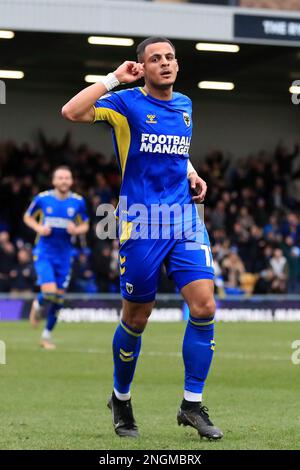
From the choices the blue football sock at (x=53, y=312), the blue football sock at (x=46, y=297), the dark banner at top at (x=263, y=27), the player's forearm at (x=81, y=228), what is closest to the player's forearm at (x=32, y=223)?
the player's forearm at (x=81, y=228)

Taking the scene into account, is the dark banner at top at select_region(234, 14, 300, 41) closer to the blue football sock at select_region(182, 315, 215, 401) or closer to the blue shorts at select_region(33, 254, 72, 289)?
the blue shorts at select_region(33, 254, 72, 289)

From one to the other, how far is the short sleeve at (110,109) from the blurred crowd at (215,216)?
55.1 feet

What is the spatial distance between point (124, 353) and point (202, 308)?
736 mm

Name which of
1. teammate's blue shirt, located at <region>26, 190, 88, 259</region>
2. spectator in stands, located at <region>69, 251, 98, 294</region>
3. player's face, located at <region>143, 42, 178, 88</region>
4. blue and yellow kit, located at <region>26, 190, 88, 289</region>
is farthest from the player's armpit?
spectator in stands, located at <region>69, 251, 98, 294</region>

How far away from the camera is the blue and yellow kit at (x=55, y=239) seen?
53.4 feet

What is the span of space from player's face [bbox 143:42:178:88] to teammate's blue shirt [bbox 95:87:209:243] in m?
0.16

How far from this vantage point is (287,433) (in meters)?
7.43

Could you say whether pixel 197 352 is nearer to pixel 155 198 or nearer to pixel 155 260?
pixel 155 260

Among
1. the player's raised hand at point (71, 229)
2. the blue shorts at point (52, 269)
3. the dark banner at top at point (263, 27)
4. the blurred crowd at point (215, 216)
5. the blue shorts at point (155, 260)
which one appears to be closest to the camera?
the blue shorts at point (155, 260)

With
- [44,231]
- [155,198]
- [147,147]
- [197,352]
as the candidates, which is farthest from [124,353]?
[44,231]

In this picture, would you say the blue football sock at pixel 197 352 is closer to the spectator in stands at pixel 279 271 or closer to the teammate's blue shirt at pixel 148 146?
the teammate's blue shirt at pixel 148 146

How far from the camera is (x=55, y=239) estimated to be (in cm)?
1659

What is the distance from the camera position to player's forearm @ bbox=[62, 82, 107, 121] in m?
7.16
